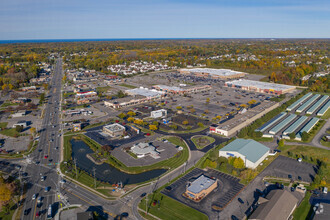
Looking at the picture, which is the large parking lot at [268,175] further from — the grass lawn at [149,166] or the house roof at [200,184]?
Answer: the grass lawn at [149,166]

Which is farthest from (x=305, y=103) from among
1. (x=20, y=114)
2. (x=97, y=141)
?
(x=20, y=114)

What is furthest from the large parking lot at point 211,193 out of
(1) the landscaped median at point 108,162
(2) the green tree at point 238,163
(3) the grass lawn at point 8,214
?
(3) the grass lawn at point 8,214

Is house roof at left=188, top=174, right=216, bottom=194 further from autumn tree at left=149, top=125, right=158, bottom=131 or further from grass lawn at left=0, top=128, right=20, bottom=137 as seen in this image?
grass lawn at left=0, top=128, right=20, bottom=137

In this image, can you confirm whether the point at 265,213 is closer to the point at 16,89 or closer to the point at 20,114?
the point at 20,114

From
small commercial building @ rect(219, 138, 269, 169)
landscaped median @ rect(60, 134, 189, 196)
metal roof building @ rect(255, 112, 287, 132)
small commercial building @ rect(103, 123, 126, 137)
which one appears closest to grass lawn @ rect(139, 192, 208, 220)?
landscaped median @ rect(60, 134, 189, 196)

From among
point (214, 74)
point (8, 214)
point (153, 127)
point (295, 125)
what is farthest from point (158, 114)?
point (214, 74)
